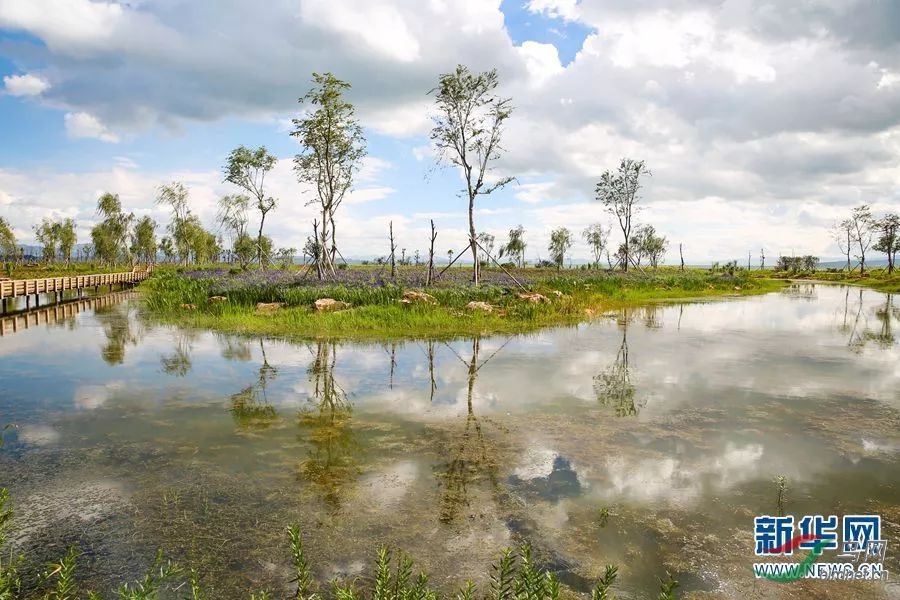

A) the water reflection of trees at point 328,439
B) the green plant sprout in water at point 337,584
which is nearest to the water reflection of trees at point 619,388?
the water reflection of trees at point 328,439

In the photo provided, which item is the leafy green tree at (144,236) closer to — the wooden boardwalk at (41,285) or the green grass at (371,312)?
the wooden boardwalk at (41,285)

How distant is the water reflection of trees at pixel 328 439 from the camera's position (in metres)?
5.71

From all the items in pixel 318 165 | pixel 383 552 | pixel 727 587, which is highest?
pixel 318 165

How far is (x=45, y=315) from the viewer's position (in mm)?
21938

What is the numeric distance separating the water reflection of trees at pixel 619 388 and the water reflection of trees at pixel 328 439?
4149mm

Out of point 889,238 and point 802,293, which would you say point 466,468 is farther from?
point 889,238

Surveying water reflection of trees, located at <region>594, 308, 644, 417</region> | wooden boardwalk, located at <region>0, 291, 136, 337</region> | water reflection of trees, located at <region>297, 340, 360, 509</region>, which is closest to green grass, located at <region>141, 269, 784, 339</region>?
wooden boardwalk, located at <region>0, 291, 136, 337</region>

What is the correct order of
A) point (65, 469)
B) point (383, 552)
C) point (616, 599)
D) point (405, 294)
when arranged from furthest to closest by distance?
1. point (405, 294)
2. point (65, 469)
3. point (616, 599)
4. point (383, 552)

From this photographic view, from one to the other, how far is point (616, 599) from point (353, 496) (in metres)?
2.67

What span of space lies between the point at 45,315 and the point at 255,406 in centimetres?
1916

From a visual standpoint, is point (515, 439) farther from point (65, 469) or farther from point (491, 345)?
point (491, 345)

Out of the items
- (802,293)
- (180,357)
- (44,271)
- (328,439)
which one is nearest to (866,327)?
(328,439)

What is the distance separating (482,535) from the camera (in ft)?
15.0

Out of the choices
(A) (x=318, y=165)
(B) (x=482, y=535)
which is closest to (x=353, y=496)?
(B) (x=482, y=535)
